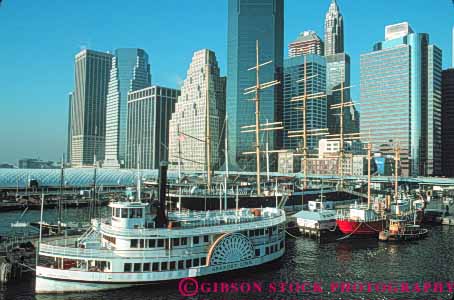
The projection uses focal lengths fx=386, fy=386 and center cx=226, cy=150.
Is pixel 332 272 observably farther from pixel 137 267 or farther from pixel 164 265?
pixel 137 267

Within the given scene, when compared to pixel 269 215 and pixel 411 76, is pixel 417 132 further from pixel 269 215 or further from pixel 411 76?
pixel 269 215

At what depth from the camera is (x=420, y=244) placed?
51.1 meters

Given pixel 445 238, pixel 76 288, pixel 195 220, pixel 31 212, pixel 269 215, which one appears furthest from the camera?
pixel 31 212

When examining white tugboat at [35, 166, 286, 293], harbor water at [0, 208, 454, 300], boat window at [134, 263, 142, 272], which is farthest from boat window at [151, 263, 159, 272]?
harbor water at [0, 208, 454, 300]

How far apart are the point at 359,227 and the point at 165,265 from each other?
3320 centimetres

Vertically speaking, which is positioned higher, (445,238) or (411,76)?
(411,76)

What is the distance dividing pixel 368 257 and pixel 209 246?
20.6m

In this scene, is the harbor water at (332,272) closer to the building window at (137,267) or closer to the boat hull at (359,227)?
the building window at (137,267)

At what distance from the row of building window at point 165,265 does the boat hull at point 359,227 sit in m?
28.6

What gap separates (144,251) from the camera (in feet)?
101

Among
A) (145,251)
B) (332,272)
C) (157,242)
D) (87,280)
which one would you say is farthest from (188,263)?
(332,272)

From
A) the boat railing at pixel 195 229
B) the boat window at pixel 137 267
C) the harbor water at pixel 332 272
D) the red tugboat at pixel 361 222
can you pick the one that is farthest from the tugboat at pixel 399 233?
→ the boat window at pixel 137 267

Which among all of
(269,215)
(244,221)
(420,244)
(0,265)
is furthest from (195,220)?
(420,244)

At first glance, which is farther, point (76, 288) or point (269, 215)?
point (269, 215)
